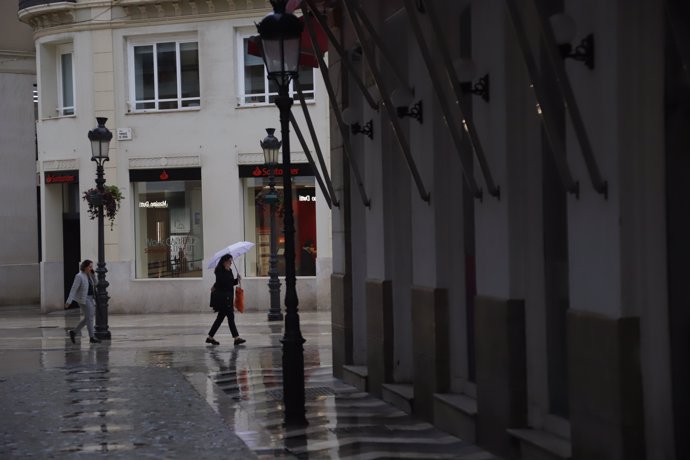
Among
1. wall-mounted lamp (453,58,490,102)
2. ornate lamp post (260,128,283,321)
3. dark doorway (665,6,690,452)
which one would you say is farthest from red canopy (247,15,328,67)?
ornate lamp post (260,128,283,321)

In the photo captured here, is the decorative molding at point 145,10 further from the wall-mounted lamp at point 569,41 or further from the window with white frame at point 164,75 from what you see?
the wall-mounted lamp at point 569,41

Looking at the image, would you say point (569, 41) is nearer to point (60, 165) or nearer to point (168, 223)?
point (168, 223)

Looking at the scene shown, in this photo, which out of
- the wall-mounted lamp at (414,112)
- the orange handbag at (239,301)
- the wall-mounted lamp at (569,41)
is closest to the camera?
the wall-mounted lamp at (569,41)

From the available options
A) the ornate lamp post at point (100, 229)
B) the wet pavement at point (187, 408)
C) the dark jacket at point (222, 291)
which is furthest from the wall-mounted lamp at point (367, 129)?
the ornate lamp post at point (100, 229)

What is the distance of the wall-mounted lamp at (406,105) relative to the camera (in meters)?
13.2

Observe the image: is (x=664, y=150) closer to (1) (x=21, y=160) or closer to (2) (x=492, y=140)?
(2) (x=492, y=140)

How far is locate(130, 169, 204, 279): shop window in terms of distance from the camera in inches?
1419

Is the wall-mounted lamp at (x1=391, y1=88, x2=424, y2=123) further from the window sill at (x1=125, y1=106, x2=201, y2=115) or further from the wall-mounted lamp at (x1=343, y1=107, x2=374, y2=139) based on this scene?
the window sill at (x1=125, y1=106, x2=201, y2=115)

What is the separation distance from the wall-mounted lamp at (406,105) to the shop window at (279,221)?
2120cm

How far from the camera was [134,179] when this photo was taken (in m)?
36.3

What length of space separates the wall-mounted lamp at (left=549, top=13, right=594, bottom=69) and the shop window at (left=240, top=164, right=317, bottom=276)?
26024 millimetres

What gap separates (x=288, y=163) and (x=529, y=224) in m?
3.44

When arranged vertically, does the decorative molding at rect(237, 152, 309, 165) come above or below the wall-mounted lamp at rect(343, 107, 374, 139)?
above

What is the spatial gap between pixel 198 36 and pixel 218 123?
2.59 m
